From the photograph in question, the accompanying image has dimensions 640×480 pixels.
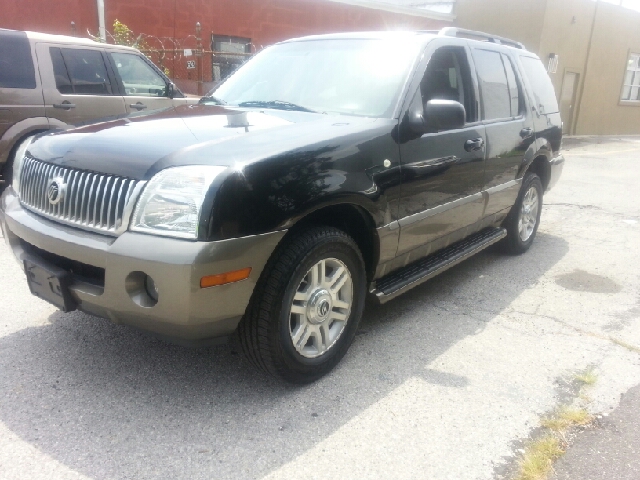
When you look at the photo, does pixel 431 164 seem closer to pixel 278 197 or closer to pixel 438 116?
pixel 438 116

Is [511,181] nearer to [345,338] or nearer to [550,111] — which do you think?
[550,111]

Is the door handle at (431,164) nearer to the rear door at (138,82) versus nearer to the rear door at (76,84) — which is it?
the rear door at (76,84)

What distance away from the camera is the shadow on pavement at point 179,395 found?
7.89 feet

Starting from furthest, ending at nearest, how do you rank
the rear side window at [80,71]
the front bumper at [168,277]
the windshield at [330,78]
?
the rear side window at [80,71] < the windshield at [330,78] < the front bumper at [168,277]

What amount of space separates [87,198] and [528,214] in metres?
4.23

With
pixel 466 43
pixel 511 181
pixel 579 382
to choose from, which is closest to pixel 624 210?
pixel 511 181

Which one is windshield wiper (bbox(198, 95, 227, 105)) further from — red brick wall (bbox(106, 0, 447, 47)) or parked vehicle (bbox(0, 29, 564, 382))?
red brick wall (bbox(106, 0, 447, 47))

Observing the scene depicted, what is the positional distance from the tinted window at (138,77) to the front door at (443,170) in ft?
14.7

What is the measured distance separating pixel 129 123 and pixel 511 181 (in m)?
3.16

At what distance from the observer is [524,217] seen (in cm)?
545

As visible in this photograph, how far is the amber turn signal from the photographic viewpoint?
7.67ft

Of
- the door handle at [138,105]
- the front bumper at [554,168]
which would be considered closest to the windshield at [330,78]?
the front bumper at [554,168]

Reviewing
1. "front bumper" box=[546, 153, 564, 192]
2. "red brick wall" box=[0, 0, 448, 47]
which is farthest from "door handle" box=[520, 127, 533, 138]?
"red brick wall" box=[0, 0, 448, 47]

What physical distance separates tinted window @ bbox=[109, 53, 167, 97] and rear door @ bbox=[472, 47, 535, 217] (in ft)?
14.5
